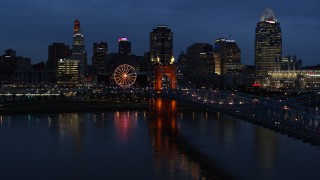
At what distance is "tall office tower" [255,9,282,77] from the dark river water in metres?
105

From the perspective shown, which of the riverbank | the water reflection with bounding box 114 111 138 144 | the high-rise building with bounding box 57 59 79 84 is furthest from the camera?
the high-rise building with bounding box 57 59 79 84

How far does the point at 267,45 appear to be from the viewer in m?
145

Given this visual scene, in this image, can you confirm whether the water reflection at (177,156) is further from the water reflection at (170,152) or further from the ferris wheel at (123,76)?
the ferris wheel at (123,76)

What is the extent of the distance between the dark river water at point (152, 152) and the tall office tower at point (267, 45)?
105 metres

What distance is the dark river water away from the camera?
2145cm

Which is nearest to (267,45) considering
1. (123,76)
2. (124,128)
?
(123,76)

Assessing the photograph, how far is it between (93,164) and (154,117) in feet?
81.4

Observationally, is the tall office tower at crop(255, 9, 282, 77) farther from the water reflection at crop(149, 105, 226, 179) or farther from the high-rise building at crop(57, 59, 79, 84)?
the water reflection at crop(149, 105, 226, 179)

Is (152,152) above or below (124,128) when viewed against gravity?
below

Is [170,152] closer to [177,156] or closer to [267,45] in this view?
[177,156]

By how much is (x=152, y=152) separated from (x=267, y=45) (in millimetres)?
122980

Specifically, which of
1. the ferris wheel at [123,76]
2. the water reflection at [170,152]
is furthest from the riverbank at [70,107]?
the water reflection at [170,152]

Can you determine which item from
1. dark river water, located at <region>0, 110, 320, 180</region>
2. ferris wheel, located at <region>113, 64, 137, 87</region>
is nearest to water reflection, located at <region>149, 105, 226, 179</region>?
dark river water, located at <region>0, 110, 320, 180</region>

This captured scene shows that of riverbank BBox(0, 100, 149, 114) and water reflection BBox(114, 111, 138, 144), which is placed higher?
riverbank BBox(0, 100, 149, 114)
